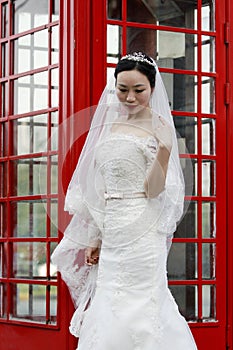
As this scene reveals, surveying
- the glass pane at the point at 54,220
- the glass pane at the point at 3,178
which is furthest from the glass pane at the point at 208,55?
the glass pane at the point at 3,178

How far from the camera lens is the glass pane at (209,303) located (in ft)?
16.8

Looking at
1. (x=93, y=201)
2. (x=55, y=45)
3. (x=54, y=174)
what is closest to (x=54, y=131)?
(x=54, y=174)

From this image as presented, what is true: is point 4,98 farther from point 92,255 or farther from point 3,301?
point 92,255

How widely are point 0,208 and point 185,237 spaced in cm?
115

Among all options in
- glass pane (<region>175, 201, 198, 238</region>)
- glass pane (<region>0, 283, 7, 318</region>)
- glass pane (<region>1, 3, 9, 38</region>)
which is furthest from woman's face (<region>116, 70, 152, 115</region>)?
glass pane (<region>0, 283, 7, 318</region>)

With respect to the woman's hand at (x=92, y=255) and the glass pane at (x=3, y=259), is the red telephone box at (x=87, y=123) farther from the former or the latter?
the woman's hand at (x=92, y=255)

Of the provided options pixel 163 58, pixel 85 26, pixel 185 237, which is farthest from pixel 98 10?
pixel 185 237

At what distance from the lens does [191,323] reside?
507 centimetres

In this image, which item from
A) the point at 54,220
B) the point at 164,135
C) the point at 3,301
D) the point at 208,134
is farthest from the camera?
the point at 3,301

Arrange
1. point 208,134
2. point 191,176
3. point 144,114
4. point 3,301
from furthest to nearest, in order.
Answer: point 3,301, point 208,134, point 191,176, point 144,114

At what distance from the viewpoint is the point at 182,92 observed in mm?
5121

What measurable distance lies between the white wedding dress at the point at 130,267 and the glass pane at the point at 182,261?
921 millimetres

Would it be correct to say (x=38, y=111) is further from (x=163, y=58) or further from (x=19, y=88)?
(x=163, y=58)

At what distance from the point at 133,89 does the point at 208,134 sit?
1.19 m
